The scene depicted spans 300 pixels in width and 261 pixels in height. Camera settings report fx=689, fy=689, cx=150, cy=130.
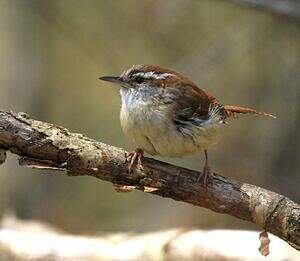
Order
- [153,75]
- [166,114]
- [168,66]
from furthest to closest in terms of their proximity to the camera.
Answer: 1. [168,66]
2. [153,75]
3. [166,114]

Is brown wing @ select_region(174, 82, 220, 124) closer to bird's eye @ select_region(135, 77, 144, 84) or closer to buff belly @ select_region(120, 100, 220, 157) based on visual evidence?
buff belly @ select_region(120, 100, 220, 157)

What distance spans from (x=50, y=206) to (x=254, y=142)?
2.40 m

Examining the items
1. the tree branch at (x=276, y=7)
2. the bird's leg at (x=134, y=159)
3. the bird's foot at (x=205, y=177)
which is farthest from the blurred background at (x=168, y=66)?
the bird's leg at (x=134, y=159)

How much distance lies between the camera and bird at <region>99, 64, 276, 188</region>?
3643 millimetres

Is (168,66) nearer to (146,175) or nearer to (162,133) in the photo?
(162,133)

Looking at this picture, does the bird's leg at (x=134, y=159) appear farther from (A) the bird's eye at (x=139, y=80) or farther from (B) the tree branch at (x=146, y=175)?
(A) the bird's eye at (x=139, y=80)

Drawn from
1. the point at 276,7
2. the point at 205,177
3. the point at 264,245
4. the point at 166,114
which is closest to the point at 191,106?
the point at 166,114

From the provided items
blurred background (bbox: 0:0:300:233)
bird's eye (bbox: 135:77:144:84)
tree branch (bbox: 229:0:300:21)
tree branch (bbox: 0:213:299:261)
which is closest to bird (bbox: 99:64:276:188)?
bird's eye (bbox: 135:77:144:84)

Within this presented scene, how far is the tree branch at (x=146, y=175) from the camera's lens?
3100mm

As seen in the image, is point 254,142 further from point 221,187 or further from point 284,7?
point 221,187

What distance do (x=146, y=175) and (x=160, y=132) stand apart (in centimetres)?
34

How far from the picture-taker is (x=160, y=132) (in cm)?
363

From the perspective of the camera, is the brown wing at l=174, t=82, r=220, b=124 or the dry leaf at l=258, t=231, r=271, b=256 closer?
the dry leaf at l=258, t=231, r=271, b=256

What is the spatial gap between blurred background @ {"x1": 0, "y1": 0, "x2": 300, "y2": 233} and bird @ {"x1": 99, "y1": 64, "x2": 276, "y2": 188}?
249cm
